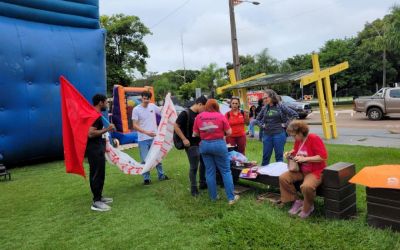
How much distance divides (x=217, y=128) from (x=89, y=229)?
2220 millimetres

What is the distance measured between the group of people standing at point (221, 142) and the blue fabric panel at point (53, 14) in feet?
17.6

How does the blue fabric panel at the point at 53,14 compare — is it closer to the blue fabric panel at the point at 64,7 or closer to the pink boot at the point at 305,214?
the blue fabric panel at the point at 64,7

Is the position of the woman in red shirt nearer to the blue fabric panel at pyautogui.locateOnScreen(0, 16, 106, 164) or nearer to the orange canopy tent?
the orange canopy tent

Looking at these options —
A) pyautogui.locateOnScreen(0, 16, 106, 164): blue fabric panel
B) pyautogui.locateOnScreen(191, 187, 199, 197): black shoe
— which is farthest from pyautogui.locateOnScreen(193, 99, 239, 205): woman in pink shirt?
pyautogui.locateOnScreen(0, 16, 106, 164): blue fabric panel

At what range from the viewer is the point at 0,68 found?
9.03 meters

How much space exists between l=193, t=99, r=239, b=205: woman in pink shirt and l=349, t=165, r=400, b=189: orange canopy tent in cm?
183

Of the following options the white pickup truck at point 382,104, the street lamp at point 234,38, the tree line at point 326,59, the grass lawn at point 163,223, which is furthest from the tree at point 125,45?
the grass lawn at point 163,223

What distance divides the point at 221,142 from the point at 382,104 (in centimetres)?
1590

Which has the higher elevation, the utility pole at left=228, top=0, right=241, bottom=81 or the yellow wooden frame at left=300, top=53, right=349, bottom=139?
the utility pole at left=228, top=0, right=241, bottom=81

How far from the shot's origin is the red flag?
5582 mm

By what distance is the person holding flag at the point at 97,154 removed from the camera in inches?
219

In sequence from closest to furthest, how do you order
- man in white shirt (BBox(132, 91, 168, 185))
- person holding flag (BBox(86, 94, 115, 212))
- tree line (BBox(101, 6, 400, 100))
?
person holding flag (BBox(86, 94, 115, 212)) < man in white shirt (BBox(132, 91, 168, 185)) < tree line (BBox(101, 6, 400, 100))

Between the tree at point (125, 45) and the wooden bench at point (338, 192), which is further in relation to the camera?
the tree at point (125, 45)

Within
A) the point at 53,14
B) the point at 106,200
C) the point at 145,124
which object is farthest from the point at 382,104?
the point at 106,200
